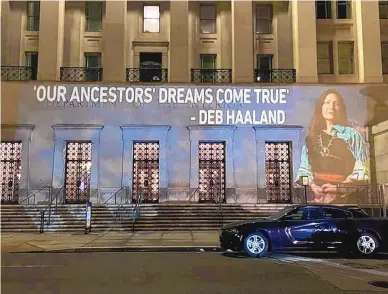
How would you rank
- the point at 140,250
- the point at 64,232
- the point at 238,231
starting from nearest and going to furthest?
the point at 238,231, the point at 140,250, the point at 64,232

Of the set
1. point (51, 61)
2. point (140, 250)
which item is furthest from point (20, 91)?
point (140, 250)

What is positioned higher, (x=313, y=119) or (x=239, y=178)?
(x=313, y=119)

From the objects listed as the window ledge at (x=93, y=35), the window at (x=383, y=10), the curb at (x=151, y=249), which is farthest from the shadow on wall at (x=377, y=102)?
the window ledge at (x=93, y=35)

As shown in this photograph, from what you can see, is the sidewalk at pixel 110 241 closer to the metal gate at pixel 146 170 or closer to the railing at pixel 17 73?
the metal gate at pixel 146 170

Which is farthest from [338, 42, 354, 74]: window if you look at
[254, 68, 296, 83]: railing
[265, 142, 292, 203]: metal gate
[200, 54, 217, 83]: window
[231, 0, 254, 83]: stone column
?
[200, 54, 217, 83]: window

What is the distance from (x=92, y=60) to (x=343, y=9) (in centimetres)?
1516

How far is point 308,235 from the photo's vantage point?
41.1 ft

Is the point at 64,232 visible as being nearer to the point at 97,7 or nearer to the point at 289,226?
the point at 289,226

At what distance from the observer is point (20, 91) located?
973 inches

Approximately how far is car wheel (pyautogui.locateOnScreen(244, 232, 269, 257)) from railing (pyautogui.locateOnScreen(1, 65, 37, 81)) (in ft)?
60.3

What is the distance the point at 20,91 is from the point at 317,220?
1834 cm

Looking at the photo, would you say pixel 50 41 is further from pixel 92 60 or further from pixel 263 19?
pixel 263 19

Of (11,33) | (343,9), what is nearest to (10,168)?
Answer: (11,33)

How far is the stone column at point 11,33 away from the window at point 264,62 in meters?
13.8
